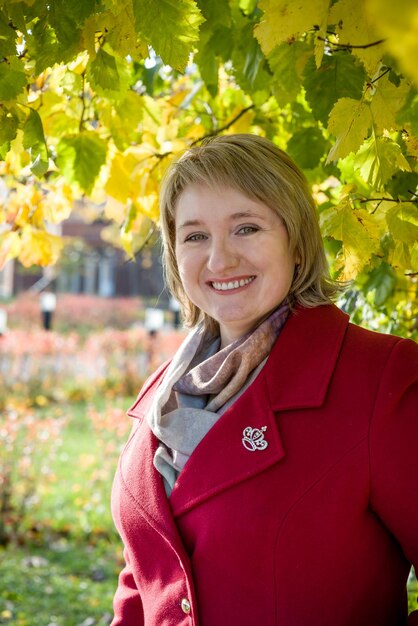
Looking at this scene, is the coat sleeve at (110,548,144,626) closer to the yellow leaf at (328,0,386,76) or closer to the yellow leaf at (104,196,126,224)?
the yellow leaf at (104,196,126,224)

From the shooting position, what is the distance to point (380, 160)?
191 cm

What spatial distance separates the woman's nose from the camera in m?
2.11

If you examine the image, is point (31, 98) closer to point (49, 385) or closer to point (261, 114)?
point (261, 114)

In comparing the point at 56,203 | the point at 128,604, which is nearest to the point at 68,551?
the point at 56,203

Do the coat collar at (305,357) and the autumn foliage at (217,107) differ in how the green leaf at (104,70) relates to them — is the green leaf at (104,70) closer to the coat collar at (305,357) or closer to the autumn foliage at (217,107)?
the autumn foliage at (217,107)

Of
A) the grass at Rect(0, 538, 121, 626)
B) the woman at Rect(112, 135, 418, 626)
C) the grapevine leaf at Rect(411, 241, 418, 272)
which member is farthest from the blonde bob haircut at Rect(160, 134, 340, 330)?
the grass at Rect(0, 538, 121, 626)

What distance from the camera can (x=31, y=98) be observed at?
106 inches

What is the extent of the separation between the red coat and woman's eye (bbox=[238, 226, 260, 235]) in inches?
12.2

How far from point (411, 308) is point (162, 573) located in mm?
1482

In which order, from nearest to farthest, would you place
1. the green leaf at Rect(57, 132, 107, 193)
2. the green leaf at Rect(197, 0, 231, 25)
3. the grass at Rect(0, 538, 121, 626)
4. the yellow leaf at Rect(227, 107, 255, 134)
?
the green leaf at Rect(197, 0, 231, 25), the green leaf at Rect(57, 132, 107, 193), the yellow leaf at Rect(227, 107, 255, 134), the grass at Rect(0, 538, 121, 626)

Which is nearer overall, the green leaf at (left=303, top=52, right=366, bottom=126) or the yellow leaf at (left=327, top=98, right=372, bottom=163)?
the yellow leaf at (left=327, top=98, right=372, bottom=163)

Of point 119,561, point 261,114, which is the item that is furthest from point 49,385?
point 261,114

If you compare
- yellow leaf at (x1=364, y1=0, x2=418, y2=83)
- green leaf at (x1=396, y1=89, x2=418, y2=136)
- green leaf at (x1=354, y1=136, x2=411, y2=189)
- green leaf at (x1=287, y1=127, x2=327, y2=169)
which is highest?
green leaf at (x1=287, y1=127, x2=327, y2=169)

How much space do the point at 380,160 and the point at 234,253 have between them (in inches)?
17.9
